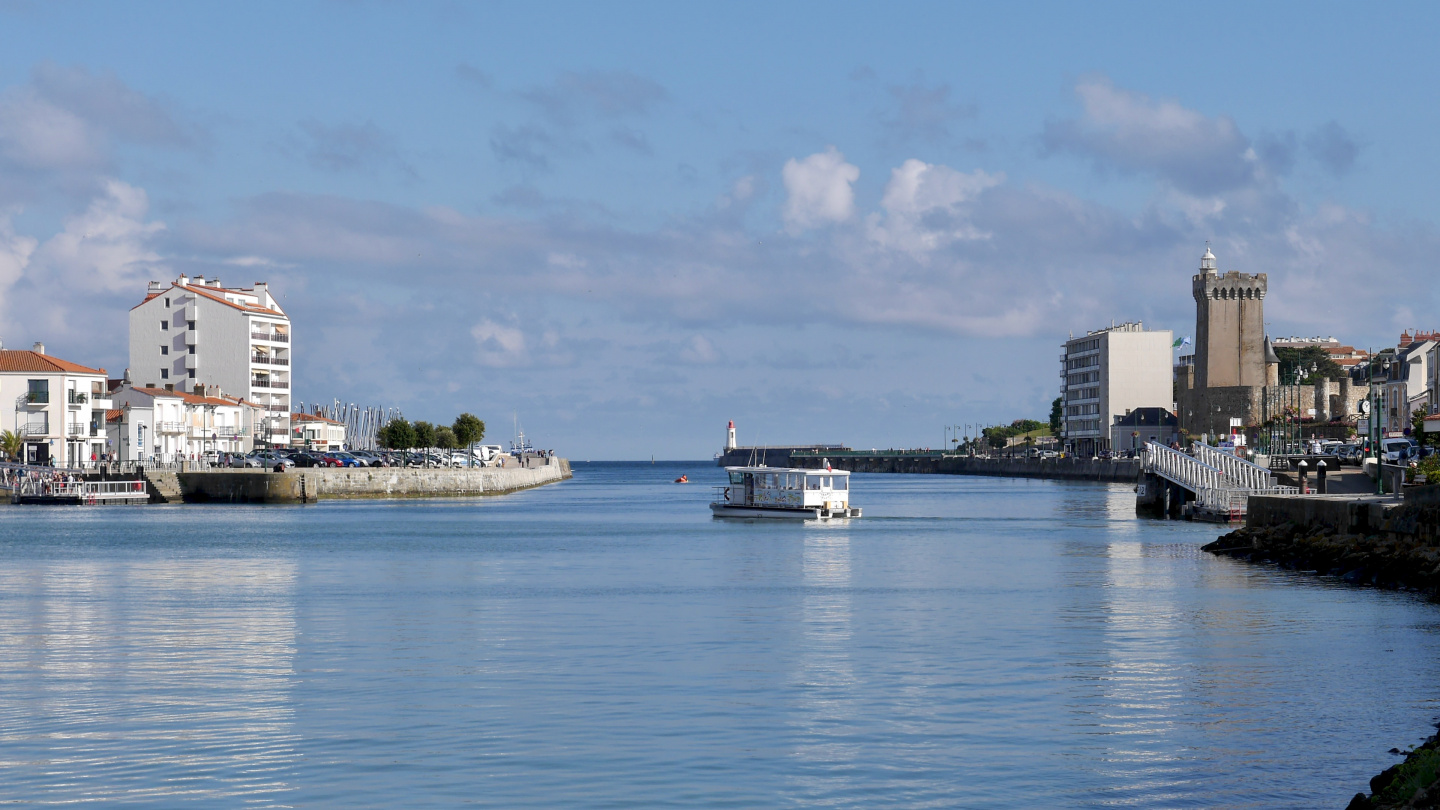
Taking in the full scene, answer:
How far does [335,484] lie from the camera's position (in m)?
99.4

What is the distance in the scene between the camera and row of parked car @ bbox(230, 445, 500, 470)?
107 metres

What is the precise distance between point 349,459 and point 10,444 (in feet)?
77.2

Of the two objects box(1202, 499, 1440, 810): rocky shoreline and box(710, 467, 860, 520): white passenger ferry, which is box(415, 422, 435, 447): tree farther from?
box(1202, 499, 1440, 810): rocky shoreline

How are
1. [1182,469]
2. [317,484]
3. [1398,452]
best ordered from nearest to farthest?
[1182,469] < [1398,452] < [317,484]

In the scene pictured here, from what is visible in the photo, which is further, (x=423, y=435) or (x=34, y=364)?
(x=423, y=435)

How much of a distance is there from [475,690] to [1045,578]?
2341cm

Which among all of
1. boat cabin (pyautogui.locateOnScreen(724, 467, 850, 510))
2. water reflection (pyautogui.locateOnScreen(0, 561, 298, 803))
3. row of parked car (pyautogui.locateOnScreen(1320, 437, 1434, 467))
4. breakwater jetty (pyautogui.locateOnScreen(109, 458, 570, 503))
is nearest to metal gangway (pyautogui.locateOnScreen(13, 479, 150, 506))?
breakwater jetty (pyautogui.locateOnScreen(109, 458, 570, 503))

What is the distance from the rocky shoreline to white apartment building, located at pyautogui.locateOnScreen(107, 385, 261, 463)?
262ft

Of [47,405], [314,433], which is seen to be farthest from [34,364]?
[314,433]

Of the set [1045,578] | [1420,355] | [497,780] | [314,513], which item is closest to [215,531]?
[314,513]

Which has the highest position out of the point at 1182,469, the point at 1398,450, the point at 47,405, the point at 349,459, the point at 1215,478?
the point at 47,405

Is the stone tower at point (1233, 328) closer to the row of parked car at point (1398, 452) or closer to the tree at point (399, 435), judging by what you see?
the row of parked car at point (1398, 452)

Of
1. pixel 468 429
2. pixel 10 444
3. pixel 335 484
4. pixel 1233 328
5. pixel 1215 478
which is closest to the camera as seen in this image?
pixel 1215 478

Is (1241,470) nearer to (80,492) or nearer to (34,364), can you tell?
(80,492)
